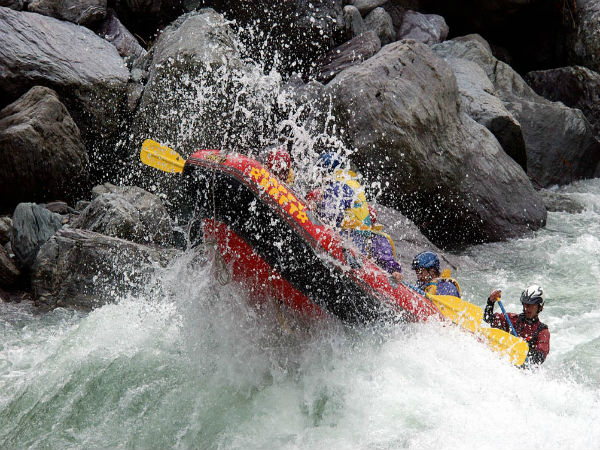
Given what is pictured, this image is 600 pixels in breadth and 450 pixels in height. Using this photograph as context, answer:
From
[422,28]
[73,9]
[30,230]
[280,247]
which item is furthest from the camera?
[422,28]

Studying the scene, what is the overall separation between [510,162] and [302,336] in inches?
228

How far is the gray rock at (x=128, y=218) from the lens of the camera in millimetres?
6828

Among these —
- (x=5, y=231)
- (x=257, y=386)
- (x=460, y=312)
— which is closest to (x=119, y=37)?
(x=5, y=231)

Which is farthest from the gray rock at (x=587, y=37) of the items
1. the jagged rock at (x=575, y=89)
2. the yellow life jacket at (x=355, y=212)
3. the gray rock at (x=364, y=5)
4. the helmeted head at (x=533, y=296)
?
the yellow life jacket at (x=355, y=212)

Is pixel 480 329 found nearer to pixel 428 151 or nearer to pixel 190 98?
pixel 428 151

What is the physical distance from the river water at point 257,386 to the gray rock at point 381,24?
8.25m

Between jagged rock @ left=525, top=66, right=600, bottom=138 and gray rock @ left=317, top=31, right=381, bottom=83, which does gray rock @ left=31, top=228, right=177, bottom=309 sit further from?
jagged rock @ left=525, top=66, right=600, bottom=138

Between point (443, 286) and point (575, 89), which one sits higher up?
point (443, 286)

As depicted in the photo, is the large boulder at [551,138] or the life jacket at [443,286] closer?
the life jacket at [443,286]

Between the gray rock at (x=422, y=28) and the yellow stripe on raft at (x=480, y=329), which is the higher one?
the gray rock at (x=422, y=28)

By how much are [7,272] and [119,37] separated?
194 inches

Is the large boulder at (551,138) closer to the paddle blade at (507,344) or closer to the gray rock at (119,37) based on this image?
the gray rock at (119,37)

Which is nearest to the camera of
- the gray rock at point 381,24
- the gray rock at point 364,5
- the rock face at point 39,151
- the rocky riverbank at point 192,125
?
the rocky riverbank at point 192,125

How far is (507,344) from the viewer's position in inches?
199
